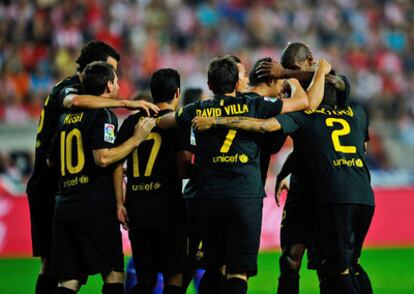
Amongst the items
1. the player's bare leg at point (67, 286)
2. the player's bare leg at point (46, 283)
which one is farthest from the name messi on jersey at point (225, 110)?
the player's bare leg at point (46, 283)

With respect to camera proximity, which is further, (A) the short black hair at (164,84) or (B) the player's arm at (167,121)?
(A) the short black hair at (164,84)

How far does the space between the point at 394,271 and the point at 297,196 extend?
3784 millimetres

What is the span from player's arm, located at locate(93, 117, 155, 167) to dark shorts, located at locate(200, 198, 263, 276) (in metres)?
0.71

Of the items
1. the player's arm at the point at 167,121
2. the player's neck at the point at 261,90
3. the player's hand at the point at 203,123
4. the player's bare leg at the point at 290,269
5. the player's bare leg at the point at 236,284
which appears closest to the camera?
the player's bare leg at the point at 236,284

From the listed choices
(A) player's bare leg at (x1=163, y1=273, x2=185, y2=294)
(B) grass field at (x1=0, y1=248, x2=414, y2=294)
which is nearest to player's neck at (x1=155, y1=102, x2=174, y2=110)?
(A) player's bare leg at (x1=163, y1=273, x2=185, y2=294)

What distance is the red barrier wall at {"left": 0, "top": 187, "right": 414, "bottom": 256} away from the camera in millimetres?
13695

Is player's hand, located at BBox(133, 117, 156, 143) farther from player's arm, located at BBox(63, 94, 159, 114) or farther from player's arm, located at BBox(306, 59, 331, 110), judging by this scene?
player's arm, located at BBox(306, 59, 331, 110)

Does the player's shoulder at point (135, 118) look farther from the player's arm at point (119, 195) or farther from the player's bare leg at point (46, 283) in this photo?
the player's bare leg at point (46, 283)

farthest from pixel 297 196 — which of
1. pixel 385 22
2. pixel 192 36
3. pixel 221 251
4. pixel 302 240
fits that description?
pixel 385 22

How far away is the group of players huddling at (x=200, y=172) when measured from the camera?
23.7ft

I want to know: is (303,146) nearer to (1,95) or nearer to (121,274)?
(121,274)

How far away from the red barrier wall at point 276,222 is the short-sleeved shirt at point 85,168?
6.43 metres

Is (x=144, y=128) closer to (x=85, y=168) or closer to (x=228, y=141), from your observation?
(x=85, y=168)

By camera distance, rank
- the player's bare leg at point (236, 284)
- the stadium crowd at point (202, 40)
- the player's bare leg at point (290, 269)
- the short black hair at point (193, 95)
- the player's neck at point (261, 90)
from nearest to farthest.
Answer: the player's bare leg at point (236, 284) → the player's neck at point (261, 90) → the player's bare leg at point (290, 269) → the short black hair at point (193, 95) → the stadium crowd at point (202, 40)
